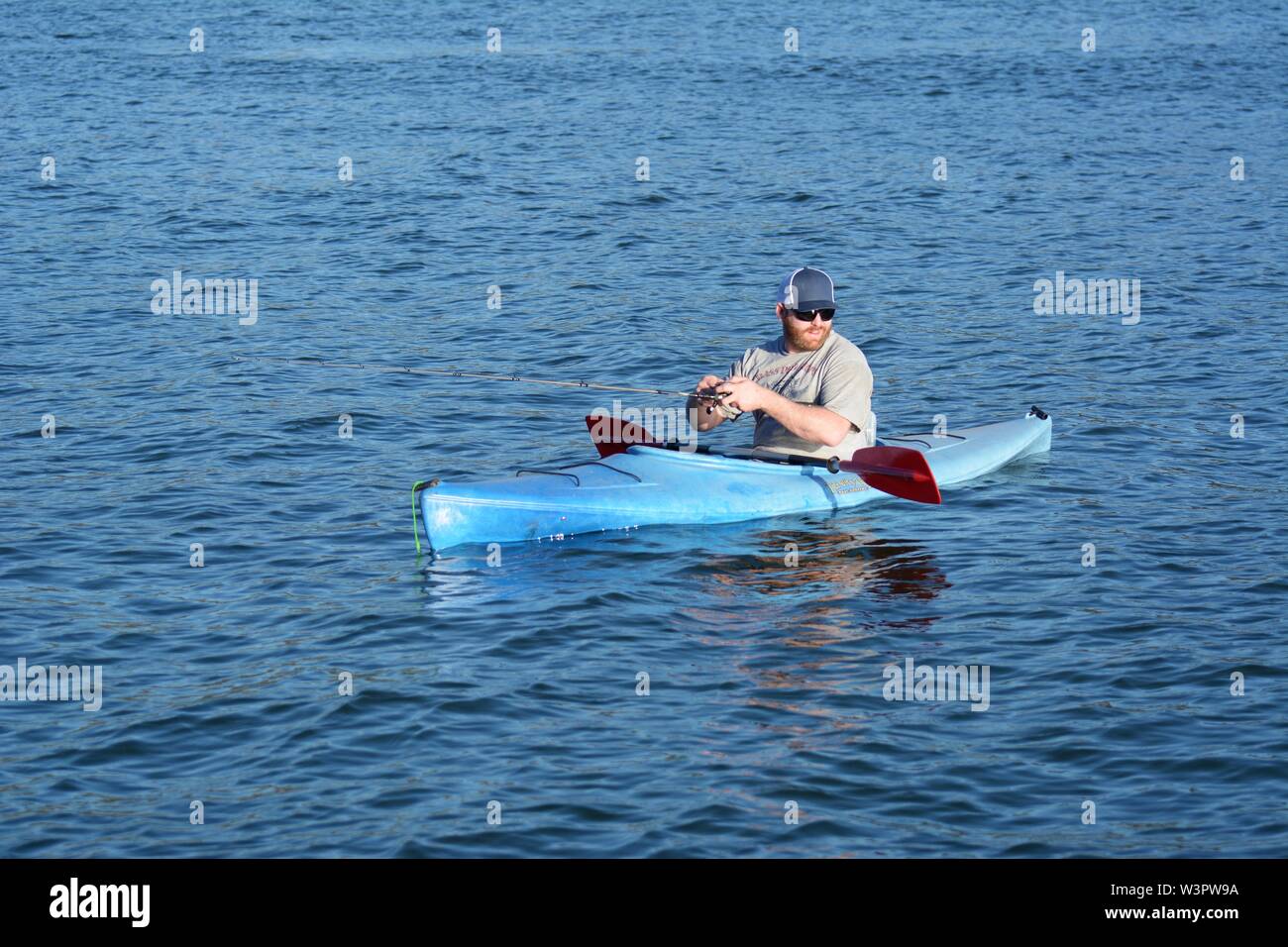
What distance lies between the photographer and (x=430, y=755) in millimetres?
7477

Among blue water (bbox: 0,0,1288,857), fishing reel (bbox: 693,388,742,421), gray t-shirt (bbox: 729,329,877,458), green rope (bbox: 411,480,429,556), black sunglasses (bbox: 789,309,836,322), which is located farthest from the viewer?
gray t-shirt (bbox: 729,329,877,458)

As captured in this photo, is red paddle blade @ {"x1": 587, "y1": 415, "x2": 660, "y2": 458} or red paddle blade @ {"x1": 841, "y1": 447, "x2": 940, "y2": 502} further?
red paddle blade @ {"x1": 587, "y1": 415, "x2": 660, "y2": 458}

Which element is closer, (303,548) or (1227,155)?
(303,548)

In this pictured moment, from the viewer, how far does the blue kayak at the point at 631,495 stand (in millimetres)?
9760

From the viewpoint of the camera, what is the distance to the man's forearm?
32.1 feet

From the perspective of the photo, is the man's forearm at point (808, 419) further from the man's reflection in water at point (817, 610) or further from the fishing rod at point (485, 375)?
the man's reflection in water at point (817, 610)

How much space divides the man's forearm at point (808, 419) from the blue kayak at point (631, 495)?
0.45 meters

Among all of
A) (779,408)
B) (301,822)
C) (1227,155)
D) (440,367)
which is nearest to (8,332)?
(440,367)

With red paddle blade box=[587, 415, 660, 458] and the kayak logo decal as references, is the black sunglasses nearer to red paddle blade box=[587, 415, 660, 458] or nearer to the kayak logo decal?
the kayak logo decal

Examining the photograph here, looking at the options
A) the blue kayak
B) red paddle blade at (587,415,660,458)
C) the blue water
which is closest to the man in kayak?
the blue kayak

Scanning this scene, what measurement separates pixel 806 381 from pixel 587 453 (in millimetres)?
2485

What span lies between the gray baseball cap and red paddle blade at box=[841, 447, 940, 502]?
0.99m
